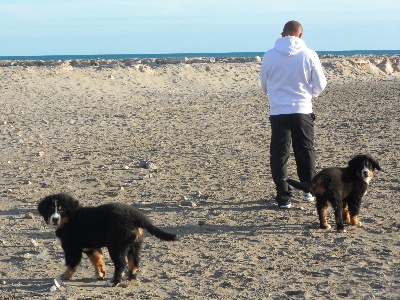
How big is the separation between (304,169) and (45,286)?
389cm

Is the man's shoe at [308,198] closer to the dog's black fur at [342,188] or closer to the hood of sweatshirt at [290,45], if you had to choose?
the dog's black fur at [342,188]

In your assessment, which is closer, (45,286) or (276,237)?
(45,286)

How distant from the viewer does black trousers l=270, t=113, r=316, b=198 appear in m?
8.80

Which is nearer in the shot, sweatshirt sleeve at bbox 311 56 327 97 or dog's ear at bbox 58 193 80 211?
dog's ear at bbox 58 193 80 211

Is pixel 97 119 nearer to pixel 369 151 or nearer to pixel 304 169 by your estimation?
pixel 369 151

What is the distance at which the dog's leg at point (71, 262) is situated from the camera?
20.3 ft

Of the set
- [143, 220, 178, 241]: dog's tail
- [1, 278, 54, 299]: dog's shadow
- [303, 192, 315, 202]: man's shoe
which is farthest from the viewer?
[303, 192, 315, 202]: man's shoe

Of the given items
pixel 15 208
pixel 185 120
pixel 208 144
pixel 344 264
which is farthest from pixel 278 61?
pixel 185 120

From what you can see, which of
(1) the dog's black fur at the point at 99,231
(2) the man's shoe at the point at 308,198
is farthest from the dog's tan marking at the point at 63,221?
(2) the man's shoe at the point at 308,198

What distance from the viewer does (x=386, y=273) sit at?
6.19m

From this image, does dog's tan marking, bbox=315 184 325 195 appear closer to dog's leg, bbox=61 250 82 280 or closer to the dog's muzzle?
dog's leg, bbox=61 250 82 280

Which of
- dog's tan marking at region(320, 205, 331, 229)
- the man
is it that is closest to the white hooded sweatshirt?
the man

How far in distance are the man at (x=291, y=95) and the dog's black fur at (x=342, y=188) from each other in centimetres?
74

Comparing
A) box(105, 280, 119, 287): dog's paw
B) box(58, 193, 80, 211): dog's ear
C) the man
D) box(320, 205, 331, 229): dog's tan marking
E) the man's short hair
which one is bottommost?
box(105, 280, 119, 287): dog's paw
